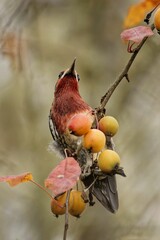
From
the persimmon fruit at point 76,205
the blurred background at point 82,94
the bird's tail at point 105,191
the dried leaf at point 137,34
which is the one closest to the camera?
the dried leaf at point 137,34

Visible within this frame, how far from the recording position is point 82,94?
5.63 metres

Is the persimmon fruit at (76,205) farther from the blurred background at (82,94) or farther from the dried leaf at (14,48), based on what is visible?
the dried leaf at (14,48)

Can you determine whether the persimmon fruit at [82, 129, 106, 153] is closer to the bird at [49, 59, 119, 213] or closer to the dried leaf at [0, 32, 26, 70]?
the bird at [49, 59, 119, 213]

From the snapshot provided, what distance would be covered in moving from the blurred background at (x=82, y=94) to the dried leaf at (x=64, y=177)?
2.56 metres

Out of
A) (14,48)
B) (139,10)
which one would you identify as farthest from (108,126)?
(14,48)

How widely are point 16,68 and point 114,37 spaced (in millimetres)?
1008

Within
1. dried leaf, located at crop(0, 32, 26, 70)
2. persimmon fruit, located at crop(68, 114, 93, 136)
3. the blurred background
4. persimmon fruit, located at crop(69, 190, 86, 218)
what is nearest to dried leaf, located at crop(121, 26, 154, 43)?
persimmon fruit, located at crop(68, 114, 93, 136)

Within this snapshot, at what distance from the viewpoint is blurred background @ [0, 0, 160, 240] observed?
507cm

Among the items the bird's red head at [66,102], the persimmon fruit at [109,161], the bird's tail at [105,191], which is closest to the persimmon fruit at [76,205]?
the persimmon fruit at [109,161]

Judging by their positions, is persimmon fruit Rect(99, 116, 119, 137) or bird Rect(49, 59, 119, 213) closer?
persimmon fruit Rect(99, 116, 119, 137)

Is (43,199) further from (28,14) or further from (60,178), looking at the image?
(60,178)

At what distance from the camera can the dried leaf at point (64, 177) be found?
2.11 m

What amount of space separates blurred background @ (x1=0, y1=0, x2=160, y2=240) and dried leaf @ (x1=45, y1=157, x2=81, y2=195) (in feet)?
8.41

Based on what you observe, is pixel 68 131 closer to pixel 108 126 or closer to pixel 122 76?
pixel 108 126
